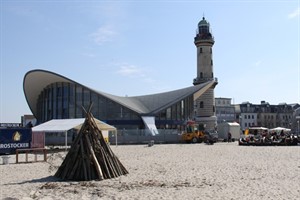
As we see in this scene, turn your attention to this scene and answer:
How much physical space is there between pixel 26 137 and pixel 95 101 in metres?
23.2

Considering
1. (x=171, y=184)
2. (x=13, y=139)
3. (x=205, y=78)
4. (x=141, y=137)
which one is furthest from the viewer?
(x=205, y=78)

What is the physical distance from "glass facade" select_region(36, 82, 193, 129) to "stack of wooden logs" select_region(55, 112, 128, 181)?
31732 mm

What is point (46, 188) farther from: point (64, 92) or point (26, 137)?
point (64, 92)

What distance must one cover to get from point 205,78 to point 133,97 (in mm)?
12958

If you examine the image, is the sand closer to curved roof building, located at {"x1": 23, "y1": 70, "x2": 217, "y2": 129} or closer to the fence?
the fence

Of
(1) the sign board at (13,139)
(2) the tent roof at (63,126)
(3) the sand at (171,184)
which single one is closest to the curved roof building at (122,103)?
(2) the tent roof at (63,126)

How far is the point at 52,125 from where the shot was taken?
30047 mm

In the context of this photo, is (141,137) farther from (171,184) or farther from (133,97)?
(171,184)

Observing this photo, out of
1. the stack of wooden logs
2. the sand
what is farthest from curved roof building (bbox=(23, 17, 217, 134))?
the stack of wooden logs

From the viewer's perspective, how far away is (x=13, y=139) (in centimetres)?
2631

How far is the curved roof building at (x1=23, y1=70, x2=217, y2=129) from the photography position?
49656mm

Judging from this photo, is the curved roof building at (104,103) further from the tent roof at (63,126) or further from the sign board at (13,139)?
the sign board at (13,139)

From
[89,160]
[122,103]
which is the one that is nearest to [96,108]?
[122,103]

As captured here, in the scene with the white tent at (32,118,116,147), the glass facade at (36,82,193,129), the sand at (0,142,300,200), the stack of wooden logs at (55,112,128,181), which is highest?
the glass facade at (36,82,193,129)
